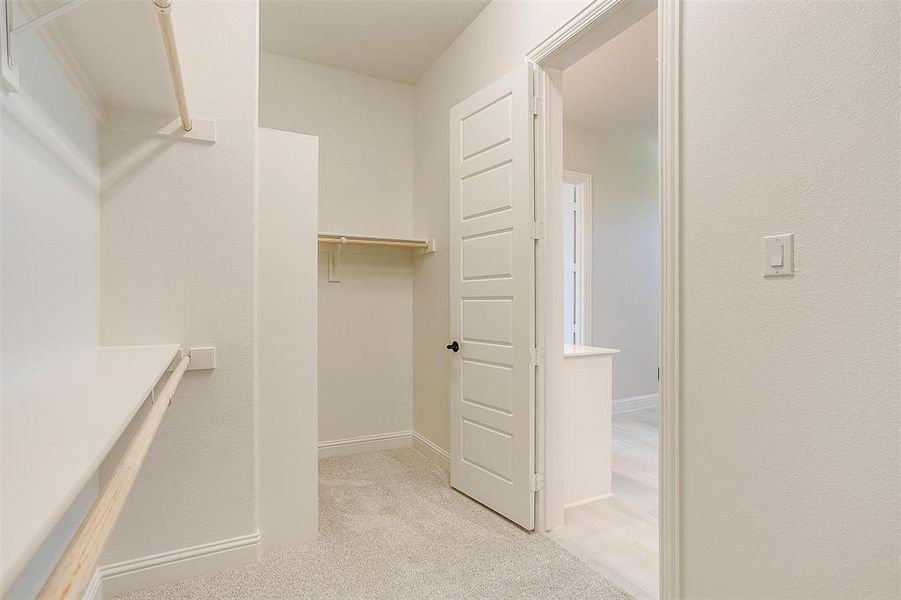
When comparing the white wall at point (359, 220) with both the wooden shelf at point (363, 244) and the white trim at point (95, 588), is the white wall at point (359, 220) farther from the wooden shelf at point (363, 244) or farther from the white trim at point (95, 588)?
the white trim at point (95, 588)

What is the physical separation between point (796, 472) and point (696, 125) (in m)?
1.03

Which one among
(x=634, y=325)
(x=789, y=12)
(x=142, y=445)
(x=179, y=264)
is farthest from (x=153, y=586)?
(x=634, y=325)

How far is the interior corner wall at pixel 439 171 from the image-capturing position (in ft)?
8.15

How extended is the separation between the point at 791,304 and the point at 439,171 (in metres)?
2.32

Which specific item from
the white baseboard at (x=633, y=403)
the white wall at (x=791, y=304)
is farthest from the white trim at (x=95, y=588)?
the white baseboard at (x=633, y=403)

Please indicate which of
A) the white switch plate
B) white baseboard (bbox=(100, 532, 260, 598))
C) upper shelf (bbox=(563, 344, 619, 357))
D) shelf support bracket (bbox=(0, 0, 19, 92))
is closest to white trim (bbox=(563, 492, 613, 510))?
upper shelf (bbox=(563, 344, 619, 357))

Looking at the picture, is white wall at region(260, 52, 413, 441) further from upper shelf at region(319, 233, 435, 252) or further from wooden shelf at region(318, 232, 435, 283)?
upper shelf at region(319, 233, 435, 252)

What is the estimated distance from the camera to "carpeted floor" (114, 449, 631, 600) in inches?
68.2

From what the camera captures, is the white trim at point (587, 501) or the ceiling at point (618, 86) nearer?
the white trim at point (587, 501)

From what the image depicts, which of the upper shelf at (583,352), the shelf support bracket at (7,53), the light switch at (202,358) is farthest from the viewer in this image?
the upper shelf at (583,352)

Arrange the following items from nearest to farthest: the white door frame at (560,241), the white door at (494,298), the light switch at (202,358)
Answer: the white door frame at (560,241) → the light switch at (202,358) → the white door at (494,298)

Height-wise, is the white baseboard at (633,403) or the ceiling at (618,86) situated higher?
the ceiling at (618,86)

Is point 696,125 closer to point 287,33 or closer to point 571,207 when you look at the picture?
point 287,33

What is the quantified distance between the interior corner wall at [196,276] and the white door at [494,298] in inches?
43.1
